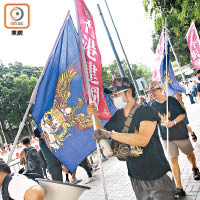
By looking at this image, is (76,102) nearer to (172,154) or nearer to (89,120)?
(89,120)

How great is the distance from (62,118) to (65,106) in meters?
0.17

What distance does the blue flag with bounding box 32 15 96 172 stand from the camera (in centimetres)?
299

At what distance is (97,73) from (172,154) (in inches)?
80.3

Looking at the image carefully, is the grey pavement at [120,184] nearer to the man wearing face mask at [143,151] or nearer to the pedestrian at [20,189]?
the man wearing face mask at [143,151]

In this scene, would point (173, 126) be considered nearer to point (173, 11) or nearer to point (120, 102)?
point (120, 102)

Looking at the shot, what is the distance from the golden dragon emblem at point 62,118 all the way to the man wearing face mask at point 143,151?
763 millimetres

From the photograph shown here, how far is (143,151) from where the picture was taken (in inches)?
94.2

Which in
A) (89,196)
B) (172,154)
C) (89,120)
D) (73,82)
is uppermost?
(73,82)

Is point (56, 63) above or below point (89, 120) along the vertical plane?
above

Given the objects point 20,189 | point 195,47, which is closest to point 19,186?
point 20,189

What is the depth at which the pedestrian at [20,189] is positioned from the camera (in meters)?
1.81

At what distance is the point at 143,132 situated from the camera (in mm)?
2271

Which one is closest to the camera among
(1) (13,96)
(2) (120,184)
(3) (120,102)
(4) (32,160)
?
(3) (120,102)

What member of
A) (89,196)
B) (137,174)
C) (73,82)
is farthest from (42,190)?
(89,196)
